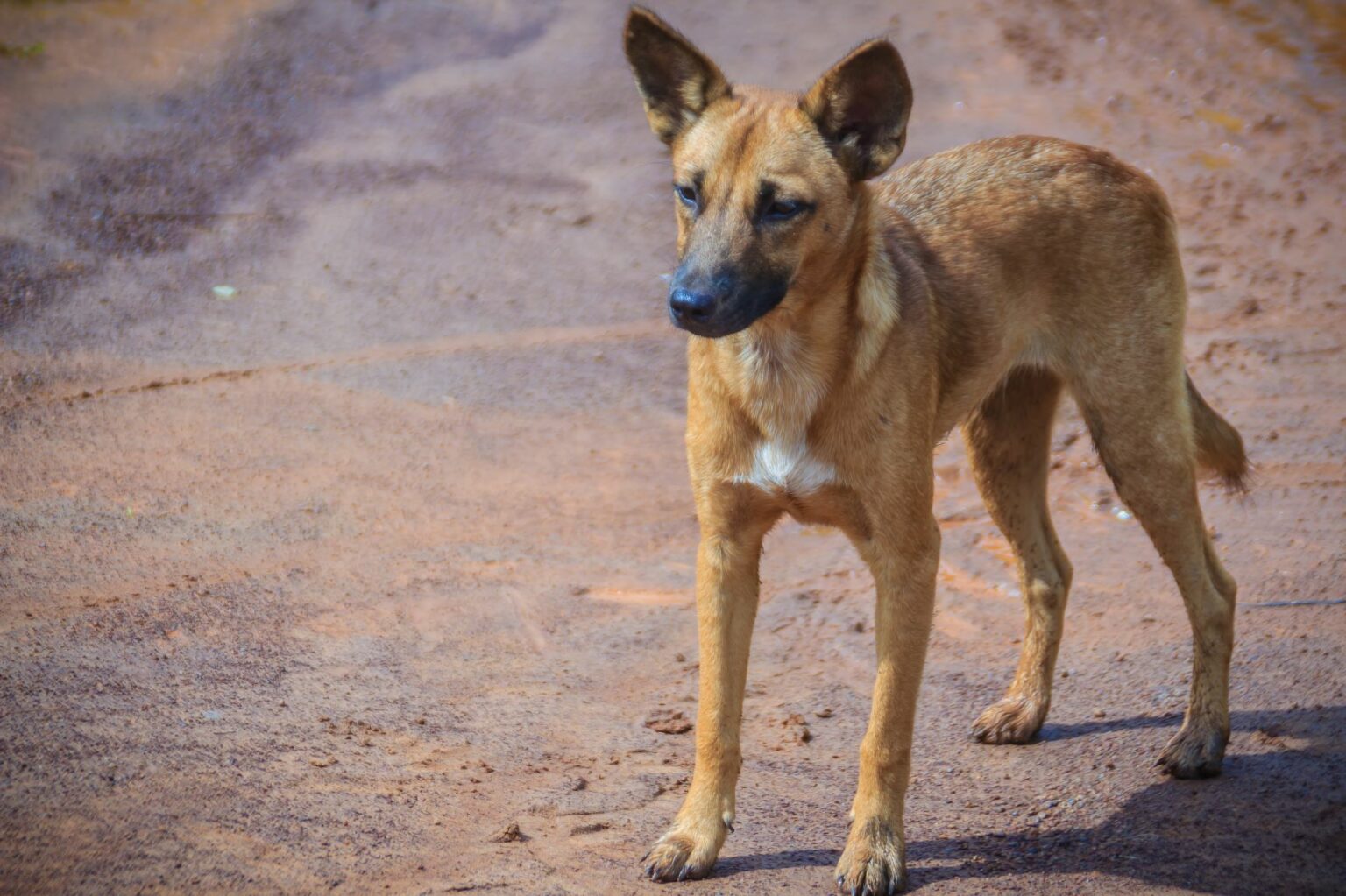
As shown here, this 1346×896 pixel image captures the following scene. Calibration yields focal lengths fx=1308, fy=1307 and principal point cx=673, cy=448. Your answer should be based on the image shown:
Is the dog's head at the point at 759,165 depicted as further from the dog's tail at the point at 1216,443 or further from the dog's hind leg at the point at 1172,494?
the dog's tail at the point at 1216,443

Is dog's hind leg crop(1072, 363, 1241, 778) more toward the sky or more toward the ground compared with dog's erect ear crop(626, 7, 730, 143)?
more toward the ground

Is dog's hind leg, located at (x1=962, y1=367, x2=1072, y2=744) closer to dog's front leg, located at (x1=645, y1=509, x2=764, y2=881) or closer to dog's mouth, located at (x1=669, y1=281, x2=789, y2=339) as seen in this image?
dog's front leg, located at (x1=645, y1=509, x2=764, y2=881)

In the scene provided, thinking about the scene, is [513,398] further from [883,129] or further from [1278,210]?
[1278,210]

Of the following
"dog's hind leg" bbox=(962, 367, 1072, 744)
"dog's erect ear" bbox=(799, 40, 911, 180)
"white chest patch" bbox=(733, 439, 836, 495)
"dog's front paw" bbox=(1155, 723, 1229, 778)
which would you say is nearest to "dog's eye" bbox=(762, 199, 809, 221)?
"dog's erect ear" bbox=(799, 40, 911, 180)

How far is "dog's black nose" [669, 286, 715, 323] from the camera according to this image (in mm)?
3594

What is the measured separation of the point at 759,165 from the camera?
12.6 feet

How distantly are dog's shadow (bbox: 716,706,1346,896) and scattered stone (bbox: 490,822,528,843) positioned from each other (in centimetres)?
65

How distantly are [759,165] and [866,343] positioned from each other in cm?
64

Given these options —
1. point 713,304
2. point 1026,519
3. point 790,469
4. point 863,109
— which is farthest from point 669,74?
point 1026,519

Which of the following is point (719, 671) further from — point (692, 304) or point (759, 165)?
point (759, 165)

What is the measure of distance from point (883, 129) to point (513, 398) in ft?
14.8

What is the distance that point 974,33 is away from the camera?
12.3 meters

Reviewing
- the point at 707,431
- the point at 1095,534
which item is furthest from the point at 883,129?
the point at 1095,534

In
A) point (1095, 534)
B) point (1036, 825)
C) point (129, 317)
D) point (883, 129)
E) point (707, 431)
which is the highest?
point (883, 129)
